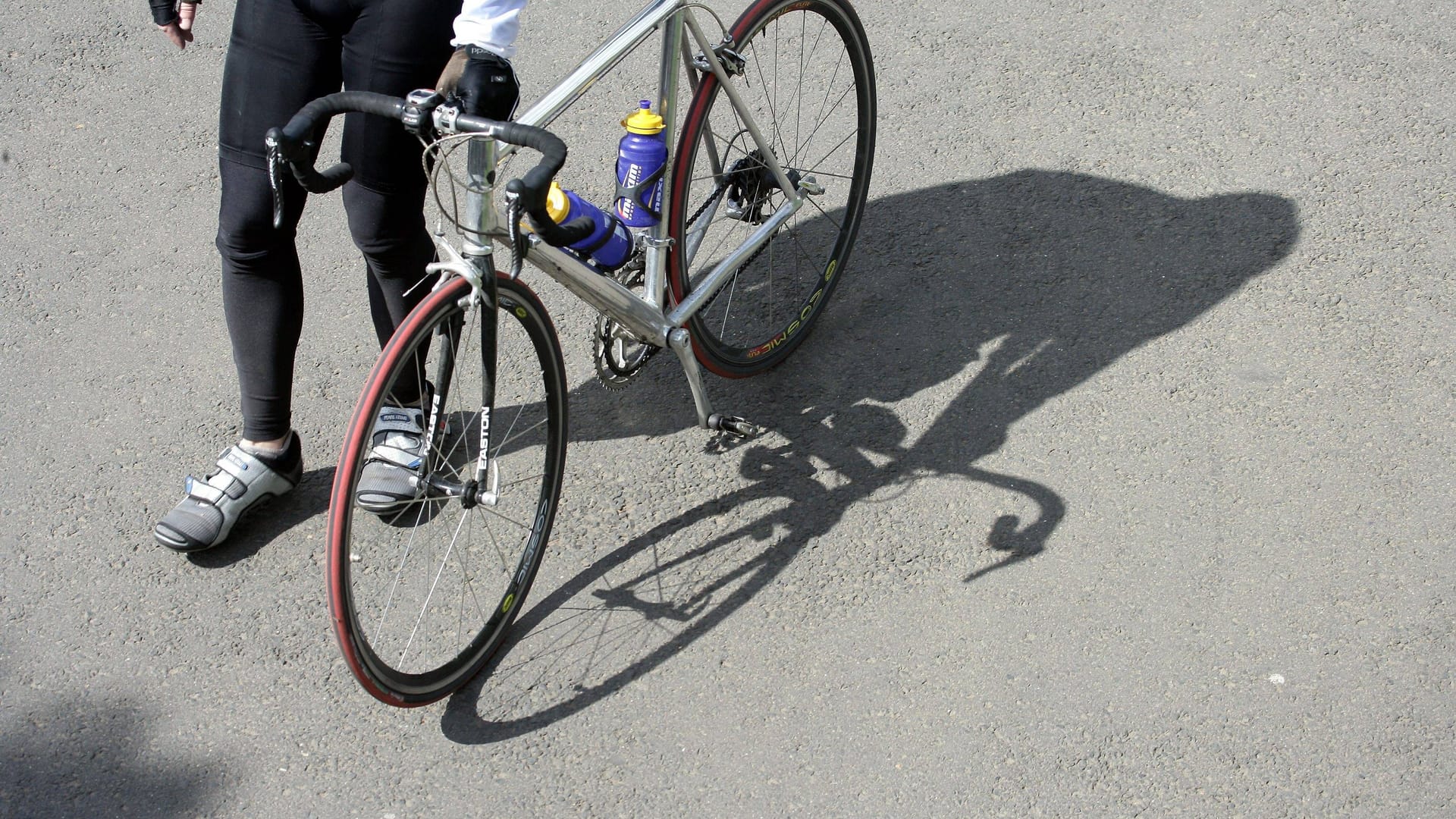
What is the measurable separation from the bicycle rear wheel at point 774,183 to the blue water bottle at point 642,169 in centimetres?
7

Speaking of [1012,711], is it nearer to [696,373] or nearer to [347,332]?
[696,373]

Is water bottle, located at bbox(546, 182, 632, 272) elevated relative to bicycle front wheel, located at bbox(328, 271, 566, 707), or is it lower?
elevated

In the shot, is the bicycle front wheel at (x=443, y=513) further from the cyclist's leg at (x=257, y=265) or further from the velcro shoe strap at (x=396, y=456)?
the cyclist's leg at (x=257, y=265)

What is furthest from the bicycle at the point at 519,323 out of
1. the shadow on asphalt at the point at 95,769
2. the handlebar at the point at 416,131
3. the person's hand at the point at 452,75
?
the shadow on asphalt at the point at 95,769

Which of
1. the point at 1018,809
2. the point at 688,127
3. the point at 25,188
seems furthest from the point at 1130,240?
the point at 25,188

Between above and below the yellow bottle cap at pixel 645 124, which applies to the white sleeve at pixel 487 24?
above

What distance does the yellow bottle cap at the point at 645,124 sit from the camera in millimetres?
2938

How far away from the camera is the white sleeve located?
2.47 meters

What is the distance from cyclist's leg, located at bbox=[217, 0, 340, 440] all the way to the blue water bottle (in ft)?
2.31

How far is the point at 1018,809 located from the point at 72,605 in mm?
2363

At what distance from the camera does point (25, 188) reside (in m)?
4.51

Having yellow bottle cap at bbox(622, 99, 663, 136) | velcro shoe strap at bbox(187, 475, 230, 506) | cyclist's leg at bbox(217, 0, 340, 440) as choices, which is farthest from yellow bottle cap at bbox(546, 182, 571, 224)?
velcro shoe strap at bbox(187, 475, 230, 506)

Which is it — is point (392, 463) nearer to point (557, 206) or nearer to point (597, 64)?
point (557, 206)

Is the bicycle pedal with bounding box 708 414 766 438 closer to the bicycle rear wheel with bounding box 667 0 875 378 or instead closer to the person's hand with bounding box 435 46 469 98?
the bicycle rear wheel with bounding box 667 0 875 378
